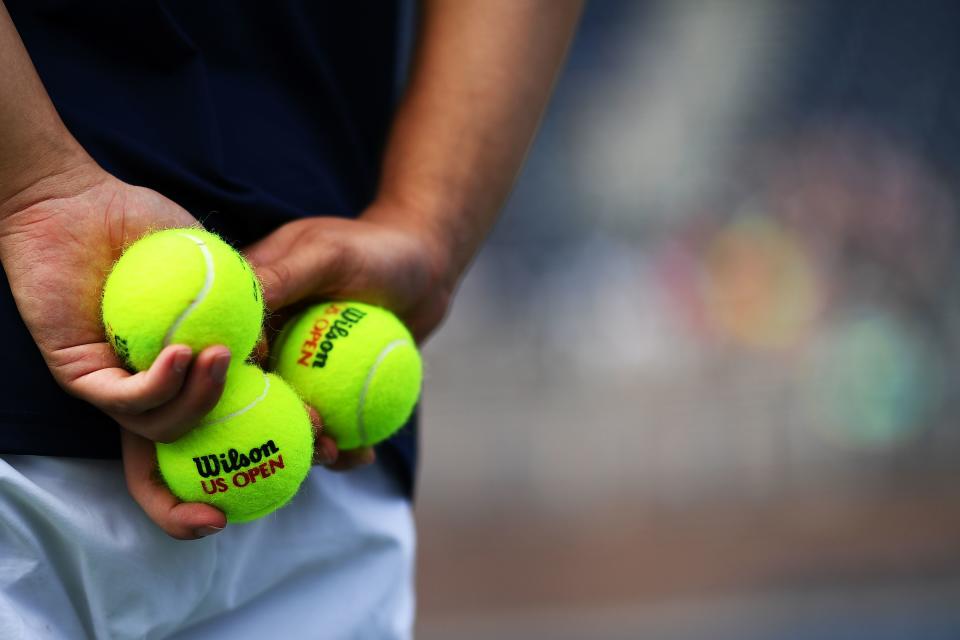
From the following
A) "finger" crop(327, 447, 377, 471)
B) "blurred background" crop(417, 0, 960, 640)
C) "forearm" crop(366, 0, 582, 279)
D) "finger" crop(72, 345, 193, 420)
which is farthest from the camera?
"blurred background" crop(417, 0, 960, 640)

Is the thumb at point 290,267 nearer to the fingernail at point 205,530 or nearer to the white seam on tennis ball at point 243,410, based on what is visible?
the white seam on tennis ball at point 243,410

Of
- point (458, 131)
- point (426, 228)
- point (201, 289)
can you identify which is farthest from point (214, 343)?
point (458, 131)

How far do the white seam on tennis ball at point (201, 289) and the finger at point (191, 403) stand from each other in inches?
2.7

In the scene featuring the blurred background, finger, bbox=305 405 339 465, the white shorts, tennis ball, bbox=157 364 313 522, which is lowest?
the blurred background

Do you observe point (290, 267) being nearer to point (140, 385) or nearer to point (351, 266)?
point (351, 266)

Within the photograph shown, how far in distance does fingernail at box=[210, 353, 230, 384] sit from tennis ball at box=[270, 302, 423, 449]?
262 millimetres

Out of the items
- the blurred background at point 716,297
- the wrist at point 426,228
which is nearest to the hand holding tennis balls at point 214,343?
the wrist at point 426,228

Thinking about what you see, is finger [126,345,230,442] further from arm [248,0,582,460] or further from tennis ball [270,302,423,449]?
arm [248,0,582,460]

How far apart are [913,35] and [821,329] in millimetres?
2287

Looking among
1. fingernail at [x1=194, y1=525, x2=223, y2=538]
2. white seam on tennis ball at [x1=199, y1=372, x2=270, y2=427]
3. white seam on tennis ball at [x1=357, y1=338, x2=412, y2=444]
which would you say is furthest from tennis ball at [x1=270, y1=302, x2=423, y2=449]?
fingernail at [x1=194, y1=525, x2=223, y2=538]

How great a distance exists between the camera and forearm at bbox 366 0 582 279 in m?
1.26

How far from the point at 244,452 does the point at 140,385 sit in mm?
172

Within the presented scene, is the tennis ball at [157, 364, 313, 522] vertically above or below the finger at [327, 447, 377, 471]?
above

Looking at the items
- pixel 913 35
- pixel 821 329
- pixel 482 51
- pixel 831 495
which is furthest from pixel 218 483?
pixel 913 35
